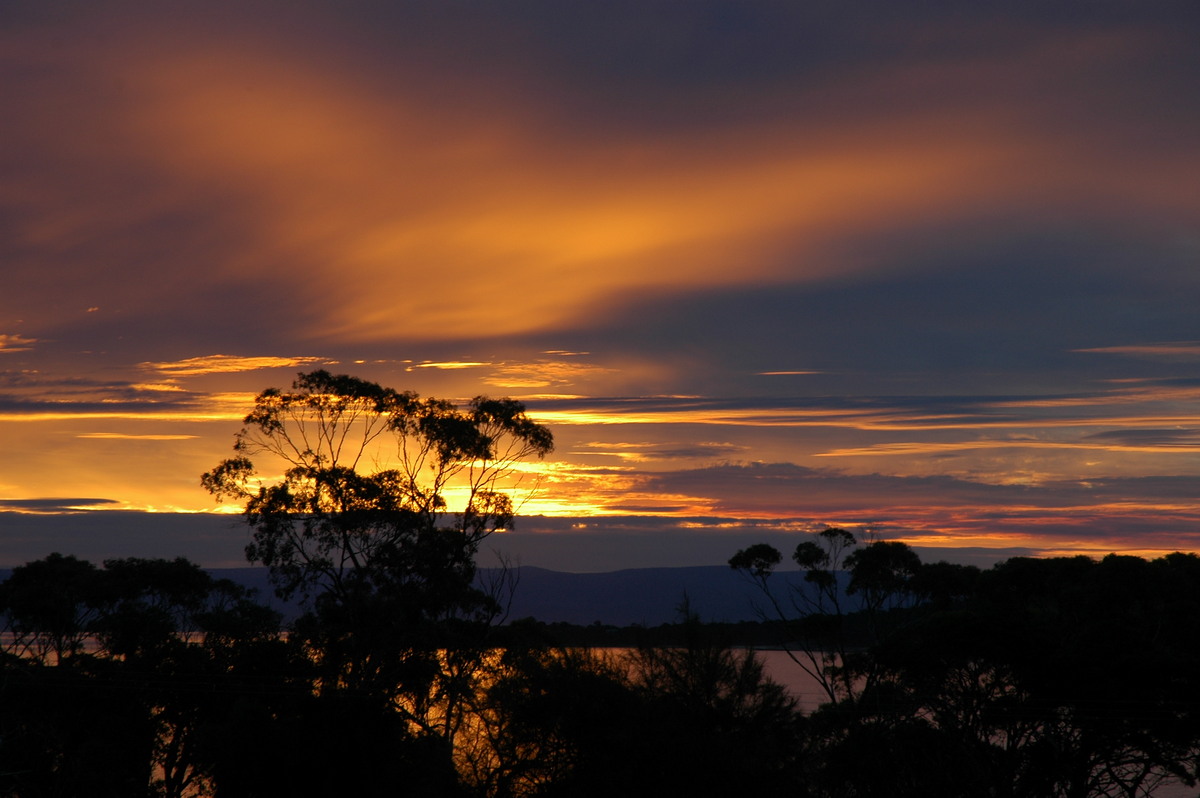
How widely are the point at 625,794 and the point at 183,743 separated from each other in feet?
66.0

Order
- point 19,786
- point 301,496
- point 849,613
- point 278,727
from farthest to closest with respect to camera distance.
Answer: point 849,613 < point 301,496 < point 278,727 < point 19,786

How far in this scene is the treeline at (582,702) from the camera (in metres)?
29.5

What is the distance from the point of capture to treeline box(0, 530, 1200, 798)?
96.8 feet

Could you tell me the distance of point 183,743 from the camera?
3878 cm

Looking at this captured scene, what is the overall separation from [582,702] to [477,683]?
9.11m

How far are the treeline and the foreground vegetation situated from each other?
0.09 m

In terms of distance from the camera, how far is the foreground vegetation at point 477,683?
97.8 ft

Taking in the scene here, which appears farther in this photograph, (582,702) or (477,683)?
A: (477,683)

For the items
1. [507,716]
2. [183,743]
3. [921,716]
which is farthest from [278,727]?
[921,716]

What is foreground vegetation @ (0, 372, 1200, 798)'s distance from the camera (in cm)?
2981

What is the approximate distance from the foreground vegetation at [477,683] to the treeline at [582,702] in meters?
0.09

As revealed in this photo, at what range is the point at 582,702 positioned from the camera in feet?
96.1

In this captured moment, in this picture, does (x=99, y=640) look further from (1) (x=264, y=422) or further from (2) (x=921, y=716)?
(2) (x=921, y=716)

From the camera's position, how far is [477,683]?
122 ft
